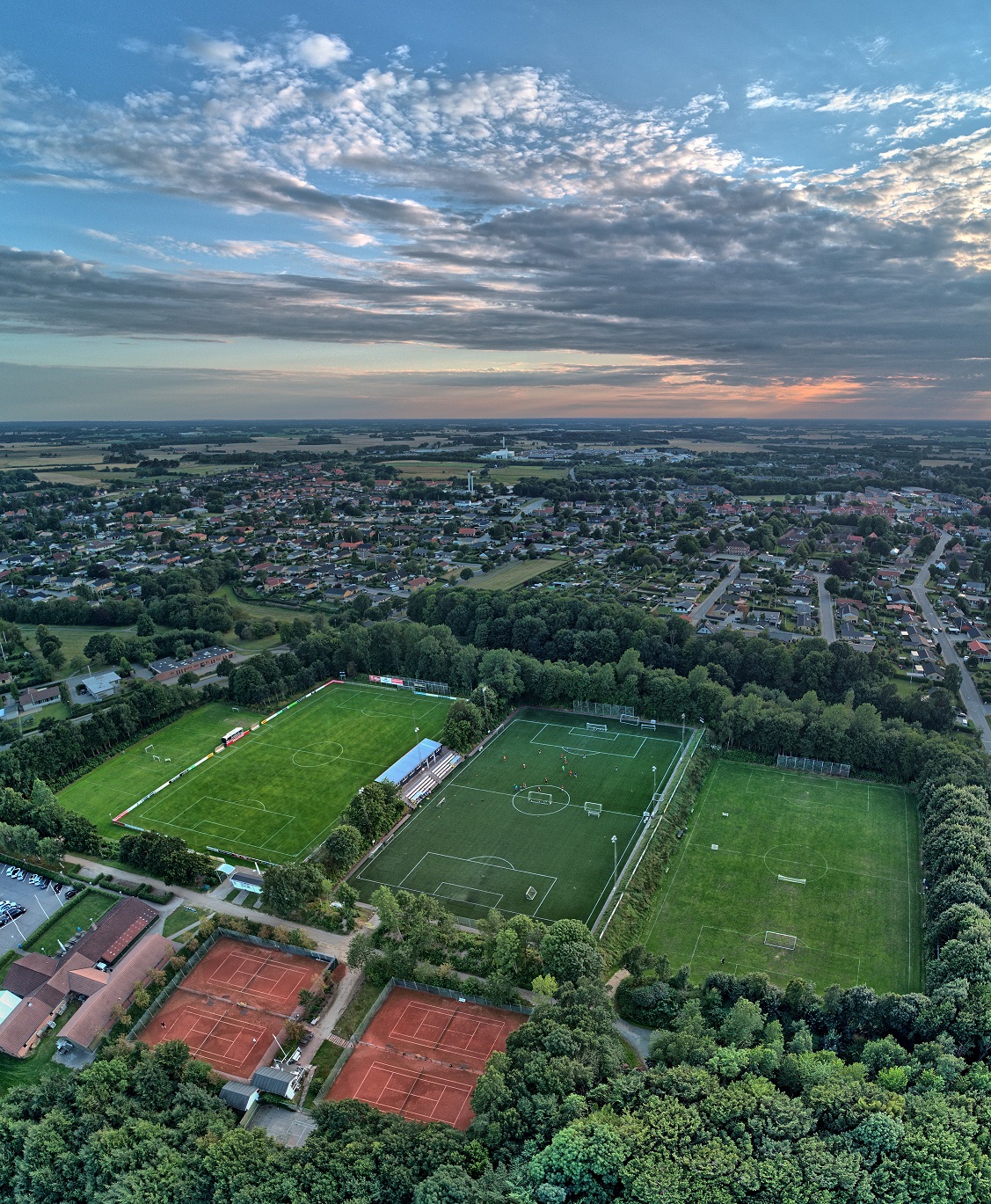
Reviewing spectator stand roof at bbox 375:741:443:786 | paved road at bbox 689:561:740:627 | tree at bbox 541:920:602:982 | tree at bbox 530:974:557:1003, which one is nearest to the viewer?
tree at bbox 530:974:557:1003

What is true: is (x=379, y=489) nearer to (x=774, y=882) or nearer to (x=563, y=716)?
(x=563, y=716)

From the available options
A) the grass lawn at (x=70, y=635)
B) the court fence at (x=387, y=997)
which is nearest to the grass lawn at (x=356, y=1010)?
the court fence at (x=387, y=997)

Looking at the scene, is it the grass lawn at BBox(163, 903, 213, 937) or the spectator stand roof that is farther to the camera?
the spectator stand roof

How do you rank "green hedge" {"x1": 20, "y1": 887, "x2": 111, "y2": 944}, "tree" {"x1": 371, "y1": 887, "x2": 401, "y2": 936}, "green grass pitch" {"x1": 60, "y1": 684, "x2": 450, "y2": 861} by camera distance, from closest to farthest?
1. "tree" {"x1": 371, "y1": 887, "x2": 401, "y2": 936}
2. "green hedge" {"x1": 20, "y1": 887, "x2": 111, "y2": 944}
3. "green grass pitch" {"x1": 60, "y1": 684, "x2": 450, "y2": 861}

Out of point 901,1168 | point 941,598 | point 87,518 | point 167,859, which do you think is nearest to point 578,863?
point 901,1168

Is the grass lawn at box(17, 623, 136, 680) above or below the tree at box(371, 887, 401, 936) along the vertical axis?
below

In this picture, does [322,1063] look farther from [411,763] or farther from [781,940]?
[781,940]

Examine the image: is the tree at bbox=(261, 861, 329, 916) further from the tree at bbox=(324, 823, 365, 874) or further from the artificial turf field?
the artificial turf field

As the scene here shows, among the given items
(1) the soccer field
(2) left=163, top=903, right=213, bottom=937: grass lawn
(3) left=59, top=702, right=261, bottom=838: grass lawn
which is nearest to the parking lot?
(3) left=59, top=702, right=261, bottom=838: grass lawn
